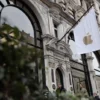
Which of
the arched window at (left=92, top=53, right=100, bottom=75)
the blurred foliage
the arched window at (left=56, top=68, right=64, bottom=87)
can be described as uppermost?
the arched window at (left=92, top=53, right=100, bottom=75)

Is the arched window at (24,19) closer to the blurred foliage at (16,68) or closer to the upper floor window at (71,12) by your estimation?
the upper floor window at (71,12)

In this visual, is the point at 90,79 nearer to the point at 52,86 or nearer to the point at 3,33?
the point at 52,86

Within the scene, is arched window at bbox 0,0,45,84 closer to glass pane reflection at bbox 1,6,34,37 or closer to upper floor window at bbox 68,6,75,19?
glass pane reflection at bbox 1,6,34,37

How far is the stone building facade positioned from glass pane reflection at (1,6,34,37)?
0.20 meters

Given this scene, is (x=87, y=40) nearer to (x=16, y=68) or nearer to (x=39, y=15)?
(x=39, y=15)

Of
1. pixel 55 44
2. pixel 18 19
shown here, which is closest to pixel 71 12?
pixel 55 44

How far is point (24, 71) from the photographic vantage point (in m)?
1.76

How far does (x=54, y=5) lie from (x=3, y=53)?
11.3 metres

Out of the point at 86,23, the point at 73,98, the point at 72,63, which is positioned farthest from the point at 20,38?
the point at 72,63

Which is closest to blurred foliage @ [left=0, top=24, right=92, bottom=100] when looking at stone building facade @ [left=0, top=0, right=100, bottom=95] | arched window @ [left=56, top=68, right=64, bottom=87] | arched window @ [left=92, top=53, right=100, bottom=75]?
stone building facade @ [left=0, top=0, right=100, bottom=95]

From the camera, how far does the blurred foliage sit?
1.58 metres

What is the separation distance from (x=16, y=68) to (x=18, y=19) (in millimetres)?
8718

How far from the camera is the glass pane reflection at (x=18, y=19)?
31.2 feet

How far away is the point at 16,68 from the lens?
168 cm
